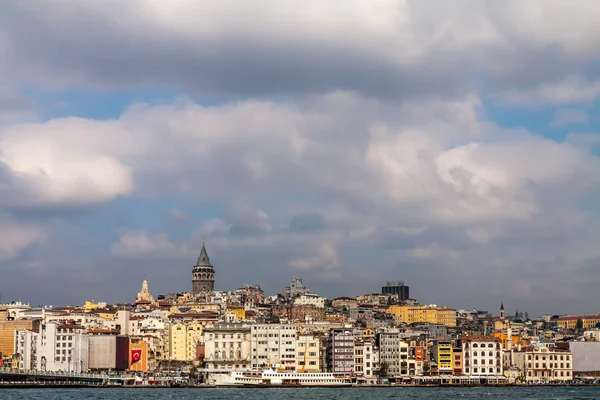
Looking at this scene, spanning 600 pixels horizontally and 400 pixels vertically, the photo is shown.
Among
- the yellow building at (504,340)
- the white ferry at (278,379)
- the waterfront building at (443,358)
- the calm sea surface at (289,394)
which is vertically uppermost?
the yellow building at (504,340)

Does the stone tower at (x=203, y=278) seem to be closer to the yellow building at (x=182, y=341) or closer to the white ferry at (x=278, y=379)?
the yellow building at (x=182, y=341)

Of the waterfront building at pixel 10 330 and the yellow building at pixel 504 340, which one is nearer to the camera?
the yellow building at pixel 504 340

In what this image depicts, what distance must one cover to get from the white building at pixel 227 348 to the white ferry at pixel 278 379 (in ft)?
24.5

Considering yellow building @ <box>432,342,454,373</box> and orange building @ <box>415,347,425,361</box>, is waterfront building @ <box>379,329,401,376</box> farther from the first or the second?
yellow building @ <box>432,342,454,373</box>

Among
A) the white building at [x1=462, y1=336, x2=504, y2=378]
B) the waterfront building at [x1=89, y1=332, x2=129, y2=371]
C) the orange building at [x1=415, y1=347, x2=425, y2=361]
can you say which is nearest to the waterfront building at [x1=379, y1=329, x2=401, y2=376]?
the orange building at [x1=415, y1=347, x2=425, y2=361]

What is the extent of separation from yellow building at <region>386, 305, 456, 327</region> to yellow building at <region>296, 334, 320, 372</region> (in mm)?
70037

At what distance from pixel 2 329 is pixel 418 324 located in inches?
2457

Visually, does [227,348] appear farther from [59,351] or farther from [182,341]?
[59,351]

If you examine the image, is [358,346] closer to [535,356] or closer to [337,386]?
[337,386]

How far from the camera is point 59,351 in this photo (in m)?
121

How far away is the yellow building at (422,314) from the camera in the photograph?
186000 mm

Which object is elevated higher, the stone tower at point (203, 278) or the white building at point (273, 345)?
the stone tower at point (203, 278)

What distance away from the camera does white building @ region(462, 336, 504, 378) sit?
118 m

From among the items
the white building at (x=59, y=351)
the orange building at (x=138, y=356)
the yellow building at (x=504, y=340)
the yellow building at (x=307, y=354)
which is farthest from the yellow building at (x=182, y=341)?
the yellow building at (x=504, y=340)
